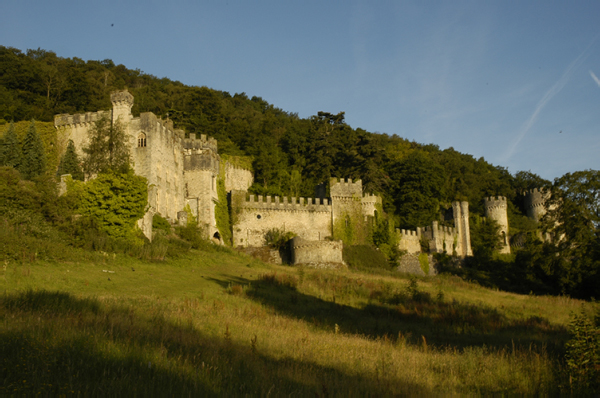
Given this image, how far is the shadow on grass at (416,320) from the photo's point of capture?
1221 cm

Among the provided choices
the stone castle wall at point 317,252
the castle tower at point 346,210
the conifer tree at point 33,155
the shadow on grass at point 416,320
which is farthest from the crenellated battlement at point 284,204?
the shadow on grass at point 416,320

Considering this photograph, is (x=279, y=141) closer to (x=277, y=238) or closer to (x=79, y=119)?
(x=277, y=238)

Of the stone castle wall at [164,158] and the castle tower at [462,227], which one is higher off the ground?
the stone castle wall at [164,158]

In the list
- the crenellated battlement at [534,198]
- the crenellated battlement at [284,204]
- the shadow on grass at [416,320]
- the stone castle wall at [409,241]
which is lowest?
the shadow on grass at [416,320]

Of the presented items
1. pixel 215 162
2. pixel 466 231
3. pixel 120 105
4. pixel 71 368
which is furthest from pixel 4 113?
pixel 466 231

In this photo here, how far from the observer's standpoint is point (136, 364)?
243 inches

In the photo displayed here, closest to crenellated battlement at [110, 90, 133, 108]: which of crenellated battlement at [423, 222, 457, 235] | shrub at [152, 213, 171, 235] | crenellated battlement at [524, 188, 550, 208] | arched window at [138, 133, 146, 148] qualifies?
arched window at [138, 133, 146, 148]

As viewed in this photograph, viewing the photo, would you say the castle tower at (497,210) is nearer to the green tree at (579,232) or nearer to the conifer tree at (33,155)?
the green tree at (579,232)

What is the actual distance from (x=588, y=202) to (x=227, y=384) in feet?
101

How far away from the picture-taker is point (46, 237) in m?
18.6

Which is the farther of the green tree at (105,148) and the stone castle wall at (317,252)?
the stone castle wall at (317,252)

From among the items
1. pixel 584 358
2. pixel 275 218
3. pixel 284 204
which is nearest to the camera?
pixel 584 358

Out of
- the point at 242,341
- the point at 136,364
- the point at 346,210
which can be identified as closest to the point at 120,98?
the point at 346,210

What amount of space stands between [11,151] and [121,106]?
7.94m
